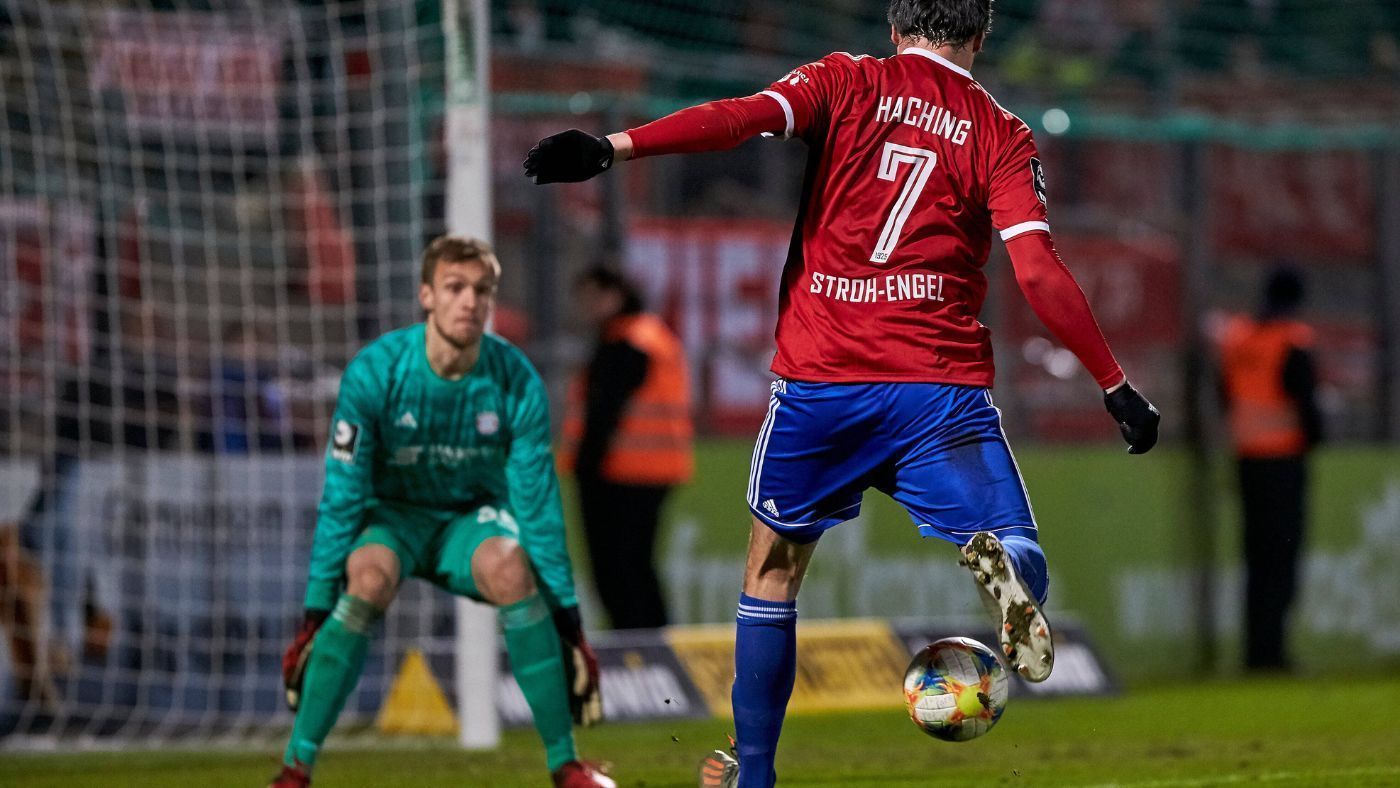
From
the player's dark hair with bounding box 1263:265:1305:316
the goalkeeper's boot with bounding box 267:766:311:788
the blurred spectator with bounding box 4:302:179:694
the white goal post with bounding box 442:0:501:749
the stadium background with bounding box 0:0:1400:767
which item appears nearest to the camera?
the goalkeeper's boot with bounding box 267:766:311:788

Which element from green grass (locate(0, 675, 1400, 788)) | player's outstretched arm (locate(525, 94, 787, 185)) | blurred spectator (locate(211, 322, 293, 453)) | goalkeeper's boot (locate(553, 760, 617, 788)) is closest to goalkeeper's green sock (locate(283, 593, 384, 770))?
goalkeeper's boot (locate(553, 760, 617, 788))

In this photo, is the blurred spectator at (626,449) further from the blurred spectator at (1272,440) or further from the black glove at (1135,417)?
the black glove at (1135,417)

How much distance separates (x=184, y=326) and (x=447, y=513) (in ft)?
11.4

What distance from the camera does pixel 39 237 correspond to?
30.8ft

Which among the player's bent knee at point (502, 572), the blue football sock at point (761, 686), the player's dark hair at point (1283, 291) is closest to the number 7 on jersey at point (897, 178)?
the blue football sock at point (761, 686)

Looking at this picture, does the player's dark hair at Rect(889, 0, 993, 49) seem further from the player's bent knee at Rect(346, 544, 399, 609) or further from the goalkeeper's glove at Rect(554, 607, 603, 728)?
the player's bent knee at Rect(346, 544, 399, 609)

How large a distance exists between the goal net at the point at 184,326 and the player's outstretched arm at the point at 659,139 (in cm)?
420

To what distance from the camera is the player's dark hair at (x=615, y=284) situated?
33.3 feet

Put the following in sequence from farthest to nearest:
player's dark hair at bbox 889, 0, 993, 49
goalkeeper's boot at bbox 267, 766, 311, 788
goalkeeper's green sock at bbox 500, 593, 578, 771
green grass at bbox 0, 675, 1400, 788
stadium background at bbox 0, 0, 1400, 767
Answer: stadium background at bbox 0, 0, 1400, 767 → green grass at bbox 0, 675, 1400, 788 → goalkeeper's green sock at bbox 500, 593, 578, 771 → goalkeeper's boot at bbox 267, 766, 311, 788 → player's dark hair at bbox 889, 0, 993, 49

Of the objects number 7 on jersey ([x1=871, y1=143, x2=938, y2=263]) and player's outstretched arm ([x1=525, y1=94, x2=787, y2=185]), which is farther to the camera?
number 7 on jersey ([x1=871, y1=143, x2=938, y2=263])

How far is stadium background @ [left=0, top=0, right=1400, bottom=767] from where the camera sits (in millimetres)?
9305

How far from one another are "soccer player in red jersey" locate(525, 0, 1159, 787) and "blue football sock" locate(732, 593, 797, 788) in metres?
0.22

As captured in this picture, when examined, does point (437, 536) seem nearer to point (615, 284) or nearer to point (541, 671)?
point (541, 671)

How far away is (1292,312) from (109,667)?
262 inches
